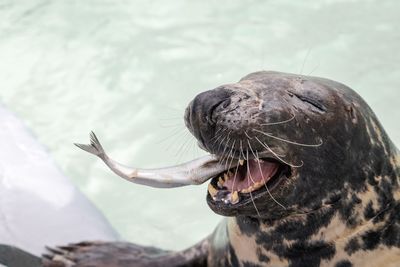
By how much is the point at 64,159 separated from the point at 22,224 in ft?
4.24

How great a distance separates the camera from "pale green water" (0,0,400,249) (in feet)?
16.5

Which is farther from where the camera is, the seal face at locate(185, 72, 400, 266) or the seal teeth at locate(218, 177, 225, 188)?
the seal teeth at locate(218, 177, 225, 188)

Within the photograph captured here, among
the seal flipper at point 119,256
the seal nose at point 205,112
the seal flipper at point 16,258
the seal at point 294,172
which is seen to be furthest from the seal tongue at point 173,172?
the seal flipper at point 16,258

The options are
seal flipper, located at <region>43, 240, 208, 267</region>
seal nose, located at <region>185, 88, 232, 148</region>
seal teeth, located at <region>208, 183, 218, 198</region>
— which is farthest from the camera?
seal flipper, located at <region>43, 240, 208, 267</region>

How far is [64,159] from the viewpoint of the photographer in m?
5.26

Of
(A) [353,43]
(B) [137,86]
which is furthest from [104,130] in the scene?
(A) [353,43]

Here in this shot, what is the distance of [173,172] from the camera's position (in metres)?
2.74

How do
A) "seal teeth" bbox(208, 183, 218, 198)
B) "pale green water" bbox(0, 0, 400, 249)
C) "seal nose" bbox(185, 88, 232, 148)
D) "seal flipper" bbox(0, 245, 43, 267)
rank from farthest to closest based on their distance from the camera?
"pale green water" bbox(0, 0, 400, 249), "seal flipper" bbox(0, 245, 43, 267), "seal teeth" bbox(208, 183, 218, 198), "seal nose" bbox(185, 88, 232, 148)

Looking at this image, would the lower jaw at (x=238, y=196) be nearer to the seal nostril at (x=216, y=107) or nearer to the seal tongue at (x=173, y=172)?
the seal tongue at (x=173, y=172)

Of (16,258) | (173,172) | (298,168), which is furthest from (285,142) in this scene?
(16,258)

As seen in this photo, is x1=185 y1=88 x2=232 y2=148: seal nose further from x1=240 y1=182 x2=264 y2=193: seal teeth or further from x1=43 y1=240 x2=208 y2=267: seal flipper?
x1=43 y1=240 x2=208 y2=267: seal flipper

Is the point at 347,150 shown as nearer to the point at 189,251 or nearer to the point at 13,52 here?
the point at 189,251

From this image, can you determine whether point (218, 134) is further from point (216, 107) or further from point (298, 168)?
point (298, 168)

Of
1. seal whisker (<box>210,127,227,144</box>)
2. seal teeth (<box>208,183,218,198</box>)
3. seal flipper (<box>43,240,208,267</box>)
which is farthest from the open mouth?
seal flipper (<box>43,240,208,267</box>)
